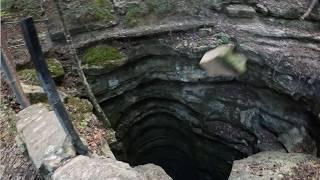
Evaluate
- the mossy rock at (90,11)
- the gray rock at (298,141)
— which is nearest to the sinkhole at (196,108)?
the gray rock at (298,141)

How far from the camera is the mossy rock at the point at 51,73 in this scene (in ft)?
28.2

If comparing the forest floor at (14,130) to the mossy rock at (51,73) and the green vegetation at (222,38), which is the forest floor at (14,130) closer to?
the mossy rock at (51,73)

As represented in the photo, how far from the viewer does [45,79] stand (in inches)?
224

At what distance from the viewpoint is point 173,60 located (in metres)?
10.2

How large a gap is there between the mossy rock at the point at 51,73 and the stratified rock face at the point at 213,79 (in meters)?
0.83

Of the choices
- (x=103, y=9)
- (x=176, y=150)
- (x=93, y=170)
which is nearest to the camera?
(x=93, y=170)

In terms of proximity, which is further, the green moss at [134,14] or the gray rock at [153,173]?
the green moss at [134,14]

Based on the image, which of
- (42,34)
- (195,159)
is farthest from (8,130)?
(195,159)

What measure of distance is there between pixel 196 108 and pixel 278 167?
11.2 ft

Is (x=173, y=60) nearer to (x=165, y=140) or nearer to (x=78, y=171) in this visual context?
(x=165, y=140)

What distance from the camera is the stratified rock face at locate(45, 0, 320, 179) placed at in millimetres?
8711

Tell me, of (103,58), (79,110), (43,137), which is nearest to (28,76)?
(79,110)

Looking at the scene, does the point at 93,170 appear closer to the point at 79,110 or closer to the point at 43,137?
the point at 43,137

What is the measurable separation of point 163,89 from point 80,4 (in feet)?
10.6
